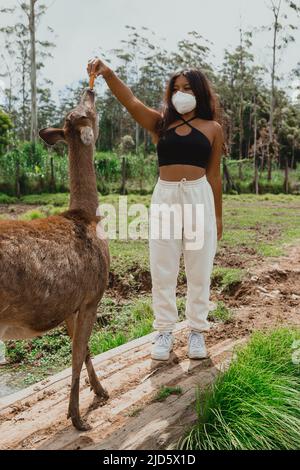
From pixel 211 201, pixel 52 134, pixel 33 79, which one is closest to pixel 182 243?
pixel 211 201

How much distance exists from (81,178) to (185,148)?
0.87 m

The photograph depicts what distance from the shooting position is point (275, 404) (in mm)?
3055

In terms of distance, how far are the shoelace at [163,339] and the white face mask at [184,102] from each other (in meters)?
1.75

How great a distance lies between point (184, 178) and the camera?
13.2 feet

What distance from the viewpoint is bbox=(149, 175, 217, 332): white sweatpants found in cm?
406

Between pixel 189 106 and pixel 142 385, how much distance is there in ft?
6.77

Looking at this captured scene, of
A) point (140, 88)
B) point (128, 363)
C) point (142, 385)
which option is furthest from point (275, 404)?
point (140, 88)

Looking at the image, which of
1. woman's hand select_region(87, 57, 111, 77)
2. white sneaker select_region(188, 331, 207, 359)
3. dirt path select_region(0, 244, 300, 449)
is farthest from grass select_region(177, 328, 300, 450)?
woman's hand select_region(87, 57, 111, 77)

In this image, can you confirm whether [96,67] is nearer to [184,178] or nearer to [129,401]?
[184,178]

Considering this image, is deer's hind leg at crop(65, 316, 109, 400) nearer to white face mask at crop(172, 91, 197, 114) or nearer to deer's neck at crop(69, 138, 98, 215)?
deer's neck at crop(69, 138, 98, 215)

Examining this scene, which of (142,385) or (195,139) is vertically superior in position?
(195,139)

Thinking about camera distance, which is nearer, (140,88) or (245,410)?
(245,410)

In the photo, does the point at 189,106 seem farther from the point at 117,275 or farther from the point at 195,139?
the point at 117,275

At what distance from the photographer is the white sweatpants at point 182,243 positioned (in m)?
4.06
